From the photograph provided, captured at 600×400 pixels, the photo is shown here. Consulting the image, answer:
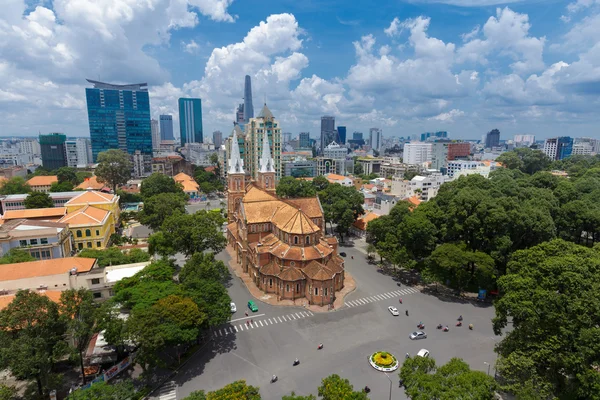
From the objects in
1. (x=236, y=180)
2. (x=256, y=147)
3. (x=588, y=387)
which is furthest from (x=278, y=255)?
(x=256, y=147)

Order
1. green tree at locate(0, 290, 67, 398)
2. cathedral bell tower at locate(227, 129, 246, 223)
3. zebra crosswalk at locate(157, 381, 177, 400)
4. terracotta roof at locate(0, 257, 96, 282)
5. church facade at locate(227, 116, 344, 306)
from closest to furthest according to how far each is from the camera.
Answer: green tree at locate(0, 290, 67, 398)
zebra crosswalk at locate(157, 381, 177, 400)
terracotta roof at locate(0, 257, 96, 282)
church facade at locate(227, 116, 344, 306)
cathedral bell tower at locate(227, 129, 246, 223)

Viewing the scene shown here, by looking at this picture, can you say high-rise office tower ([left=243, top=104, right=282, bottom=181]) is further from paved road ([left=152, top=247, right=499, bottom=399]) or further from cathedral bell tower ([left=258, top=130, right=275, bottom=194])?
paved road ([left=152, top=247, right=499, bottom=399])

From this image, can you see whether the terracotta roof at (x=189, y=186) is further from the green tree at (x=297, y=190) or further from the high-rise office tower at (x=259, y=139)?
the green tree at (x=297, y=190)

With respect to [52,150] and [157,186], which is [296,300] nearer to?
[157,186]

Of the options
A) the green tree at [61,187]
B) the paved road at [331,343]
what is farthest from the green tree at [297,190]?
the green tree at [61,187]

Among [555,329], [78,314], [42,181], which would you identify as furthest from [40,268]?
[42,181]

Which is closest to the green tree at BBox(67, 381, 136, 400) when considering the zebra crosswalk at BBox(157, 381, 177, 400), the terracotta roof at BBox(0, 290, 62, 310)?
the zebra crosswalk at BBox(157, 381, 177, 400)

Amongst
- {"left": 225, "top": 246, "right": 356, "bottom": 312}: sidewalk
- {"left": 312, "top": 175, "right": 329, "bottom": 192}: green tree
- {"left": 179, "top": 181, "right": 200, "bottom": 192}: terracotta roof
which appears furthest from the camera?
{"left": 179, "top": 181, "right": 200, "bottom": 192}: terracotta roof
